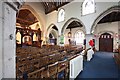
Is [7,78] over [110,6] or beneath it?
beneath

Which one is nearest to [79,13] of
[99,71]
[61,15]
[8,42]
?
[61,15]

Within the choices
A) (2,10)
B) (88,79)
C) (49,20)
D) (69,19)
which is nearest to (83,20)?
(69,19)

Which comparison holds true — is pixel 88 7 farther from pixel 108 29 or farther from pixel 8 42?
pixel 8 42

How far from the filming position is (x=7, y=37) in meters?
1.23

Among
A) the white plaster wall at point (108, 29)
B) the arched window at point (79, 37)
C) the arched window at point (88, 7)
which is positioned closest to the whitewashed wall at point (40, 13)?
the arched window at point (79, 37)

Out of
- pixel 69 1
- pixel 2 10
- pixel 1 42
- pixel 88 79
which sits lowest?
pixel 88 79

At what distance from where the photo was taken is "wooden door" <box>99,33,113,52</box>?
15.7m

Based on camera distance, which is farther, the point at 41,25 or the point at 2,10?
the point at 41,25

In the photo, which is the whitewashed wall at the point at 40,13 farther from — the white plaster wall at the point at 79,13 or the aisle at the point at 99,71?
the aisle at the point at 99,71

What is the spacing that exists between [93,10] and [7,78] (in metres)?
10.1

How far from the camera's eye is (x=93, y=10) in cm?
1045

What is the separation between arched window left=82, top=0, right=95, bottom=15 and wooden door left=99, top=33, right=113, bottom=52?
6.17 metres

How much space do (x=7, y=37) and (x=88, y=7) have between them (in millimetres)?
10732

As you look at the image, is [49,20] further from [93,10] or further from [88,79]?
[88,79]
